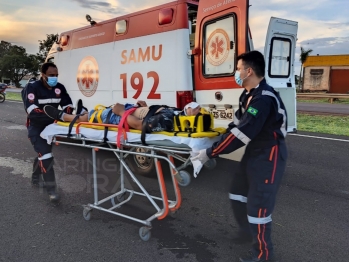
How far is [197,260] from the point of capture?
2865 mm

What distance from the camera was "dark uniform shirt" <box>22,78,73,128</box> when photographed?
4.20 metres

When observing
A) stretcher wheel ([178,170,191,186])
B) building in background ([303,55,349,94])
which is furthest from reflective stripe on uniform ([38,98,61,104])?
building in background ([303,55,349,94])

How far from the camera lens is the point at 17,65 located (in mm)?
59250

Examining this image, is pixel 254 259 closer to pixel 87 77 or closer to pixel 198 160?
pixel 198 160

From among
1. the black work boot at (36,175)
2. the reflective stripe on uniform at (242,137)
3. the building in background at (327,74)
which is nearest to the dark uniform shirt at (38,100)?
the black work boot at (36,175)

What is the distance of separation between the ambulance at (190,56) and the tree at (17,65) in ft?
188

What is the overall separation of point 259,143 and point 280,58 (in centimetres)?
240

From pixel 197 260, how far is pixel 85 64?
4732mm

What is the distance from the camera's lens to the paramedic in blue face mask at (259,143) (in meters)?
2.46

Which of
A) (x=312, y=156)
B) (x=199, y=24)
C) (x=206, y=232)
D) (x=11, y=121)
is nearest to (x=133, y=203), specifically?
(x=206, y=232)

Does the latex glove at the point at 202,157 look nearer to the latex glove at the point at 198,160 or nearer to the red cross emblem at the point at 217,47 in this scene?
the latex glove at the point at 198,160

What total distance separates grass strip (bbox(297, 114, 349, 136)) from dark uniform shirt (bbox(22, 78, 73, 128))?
24.8 ft

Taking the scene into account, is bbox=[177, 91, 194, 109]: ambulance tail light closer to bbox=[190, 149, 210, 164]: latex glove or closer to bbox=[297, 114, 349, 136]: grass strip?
bbox=[190, 149, 210, 164]: latex glove

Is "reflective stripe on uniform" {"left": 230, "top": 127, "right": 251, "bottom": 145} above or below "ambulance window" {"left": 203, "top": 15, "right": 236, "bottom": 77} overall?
below
